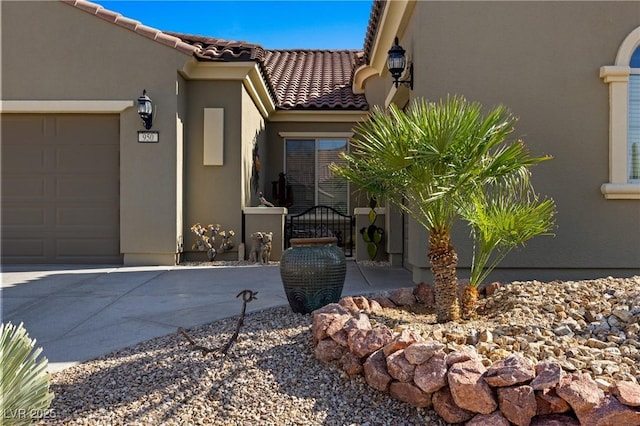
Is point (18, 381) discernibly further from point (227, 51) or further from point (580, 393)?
point (227, 51)

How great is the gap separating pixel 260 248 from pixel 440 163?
17.9ft

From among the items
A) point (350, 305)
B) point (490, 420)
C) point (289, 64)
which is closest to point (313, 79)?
point (289, 64)

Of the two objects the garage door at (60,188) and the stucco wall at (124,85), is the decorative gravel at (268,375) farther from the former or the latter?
the garage door at (60,188)

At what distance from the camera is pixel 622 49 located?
5926mm

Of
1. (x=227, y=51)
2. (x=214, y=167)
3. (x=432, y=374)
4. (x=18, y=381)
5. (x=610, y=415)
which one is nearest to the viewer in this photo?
(x=18, y=381)

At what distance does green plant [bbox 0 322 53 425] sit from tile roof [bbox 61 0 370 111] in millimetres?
7131

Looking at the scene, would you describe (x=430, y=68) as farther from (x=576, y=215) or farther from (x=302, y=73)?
(x=302, y=73)

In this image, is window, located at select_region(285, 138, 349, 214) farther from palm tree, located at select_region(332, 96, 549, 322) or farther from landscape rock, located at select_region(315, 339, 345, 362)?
landscape rock, located at select_region(315, 339, 345, 362)

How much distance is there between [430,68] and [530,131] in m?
1.46

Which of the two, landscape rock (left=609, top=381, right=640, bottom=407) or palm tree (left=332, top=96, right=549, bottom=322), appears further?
palm tree (left=332, top=96, right=549, bottom=322)

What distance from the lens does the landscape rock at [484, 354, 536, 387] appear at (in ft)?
8.05

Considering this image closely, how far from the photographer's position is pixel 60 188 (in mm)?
8438

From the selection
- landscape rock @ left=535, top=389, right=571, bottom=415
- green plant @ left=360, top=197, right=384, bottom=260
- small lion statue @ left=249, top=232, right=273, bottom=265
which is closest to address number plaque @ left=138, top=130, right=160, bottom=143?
small lion statue @ left=249, top=232, right=273, bottom=265

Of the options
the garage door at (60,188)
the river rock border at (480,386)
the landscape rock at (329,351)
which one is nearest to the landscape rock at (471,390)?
the river rock border at (480,386)
